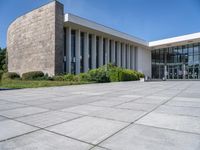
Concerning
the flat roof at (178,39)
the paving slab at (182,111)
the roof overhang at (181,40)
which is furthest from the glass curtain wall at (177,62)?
→ the paving slab at (182,111)

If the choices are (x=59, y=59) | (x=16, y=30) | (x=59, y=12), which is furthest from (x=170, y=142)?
(x=16, y=30)

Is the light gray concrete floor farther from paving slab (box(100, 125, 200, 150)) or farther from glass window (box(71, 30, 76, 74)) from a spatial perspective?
glass window (box(71, 30, 76, 74))

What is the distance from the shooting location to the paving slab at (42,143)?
7.75 ft

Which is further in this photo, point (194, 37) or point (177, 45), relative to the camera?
point (177, 45)

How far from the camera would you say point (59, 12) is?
23.7 meters

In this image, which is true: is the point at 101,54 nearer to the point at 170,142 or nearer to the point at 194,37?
the point at 194,37

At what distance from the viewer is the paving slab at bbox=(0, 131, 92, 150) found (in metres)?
2.36

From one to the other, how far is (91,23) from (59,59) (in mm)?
7797

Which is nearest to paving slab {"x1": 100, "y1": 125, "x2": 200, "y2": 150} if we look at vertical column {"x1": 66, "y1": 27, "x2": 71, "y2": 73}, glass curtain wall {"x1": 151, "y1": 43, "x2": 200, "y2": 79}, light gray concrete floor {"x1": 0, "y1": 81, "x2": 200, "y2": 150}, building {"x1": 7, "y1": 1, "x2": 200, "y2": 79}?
light gray concrete floor {"x1": 0, "y1": 81, "x2": 200, "y2": 150}

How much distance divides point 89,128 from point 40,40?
2476cm

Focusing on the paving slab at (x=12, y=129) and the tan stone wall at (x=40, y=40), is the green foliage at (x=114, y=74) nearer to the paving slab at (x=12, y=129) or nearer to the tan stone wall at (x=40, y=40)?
the tan stone wall at (x=40, y=40)

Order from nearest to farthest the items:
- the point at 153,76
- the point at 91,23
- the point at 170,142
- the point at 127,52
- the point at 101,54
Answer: the point at 170,142, the point at 91,23, the point at 101,54, the point at 127,52, the point at 153,76

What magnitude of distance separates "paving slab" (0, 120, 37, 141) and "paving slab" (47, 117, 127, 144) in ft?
1.54

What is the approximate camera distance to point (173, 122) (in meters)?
3.50
